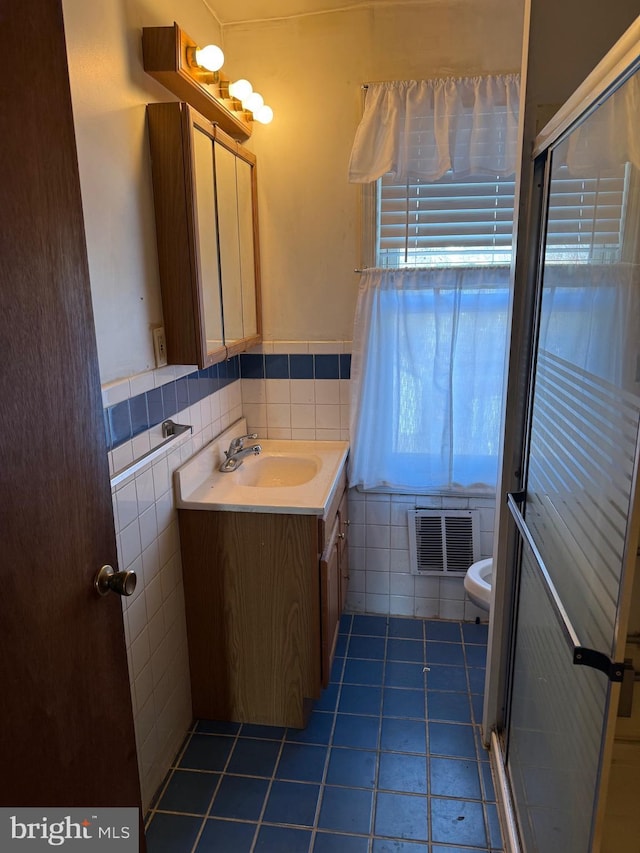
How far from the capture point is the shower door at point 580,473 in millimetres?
944

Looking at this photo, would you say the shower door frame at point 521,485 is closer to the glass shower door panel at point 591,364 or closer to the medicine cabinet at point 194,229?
the glass shower door panel at point 591,364

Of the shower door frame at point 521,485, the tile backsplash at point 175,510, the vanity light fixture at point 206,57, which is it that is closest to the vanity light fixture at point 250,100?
the vanity light fixture at point 206,57

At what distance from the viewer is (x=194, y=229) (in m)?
1.74

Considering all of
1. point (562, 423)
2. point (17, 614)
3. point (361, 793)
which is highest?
point (562, 423)

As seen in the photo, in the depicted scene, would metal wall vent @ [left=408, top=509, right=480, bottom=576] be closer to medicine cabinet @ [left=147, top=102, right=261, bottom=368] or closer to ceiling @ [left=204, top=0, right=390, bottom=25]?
medicine cabinet @ [left=147, top=102, right=261, bottom=368]

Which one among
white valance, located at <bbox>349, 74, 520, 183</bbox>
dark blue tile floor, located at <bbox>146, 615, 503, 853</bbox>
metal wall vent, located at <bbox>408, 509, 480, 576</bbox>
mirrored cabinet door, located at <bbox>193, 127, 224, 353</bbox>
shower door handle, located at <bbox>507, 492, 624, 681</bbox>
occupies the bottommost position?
dark blue tile floor, located at <bbox>146, 615, 503, 853</bbox>

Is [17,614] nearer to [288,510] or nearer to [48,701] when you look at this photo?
[48,701]

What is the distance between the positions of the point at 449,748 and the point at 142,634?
1129 millimetres

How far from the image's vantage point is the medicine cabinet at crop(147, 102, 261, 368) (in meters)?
1.68

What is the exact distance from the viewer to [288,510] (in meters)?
1.90

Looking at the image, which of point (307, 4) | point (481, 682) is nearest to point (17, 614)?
point (481, 682)

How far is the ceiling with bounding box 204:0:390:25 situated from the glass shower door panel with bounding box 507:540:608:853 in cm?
213

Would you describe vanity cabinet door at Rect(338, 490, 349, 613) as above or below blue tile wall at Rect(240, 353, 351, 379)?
below

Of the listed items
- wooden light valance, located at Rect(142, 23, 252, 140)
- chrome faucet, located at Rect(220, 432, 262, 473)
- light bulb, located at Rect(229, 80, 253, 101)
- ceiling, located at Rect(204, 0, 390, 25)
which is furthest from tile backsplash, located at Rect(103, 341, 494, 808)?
ceiling, located at Rect(204, 0, 390, 25)
